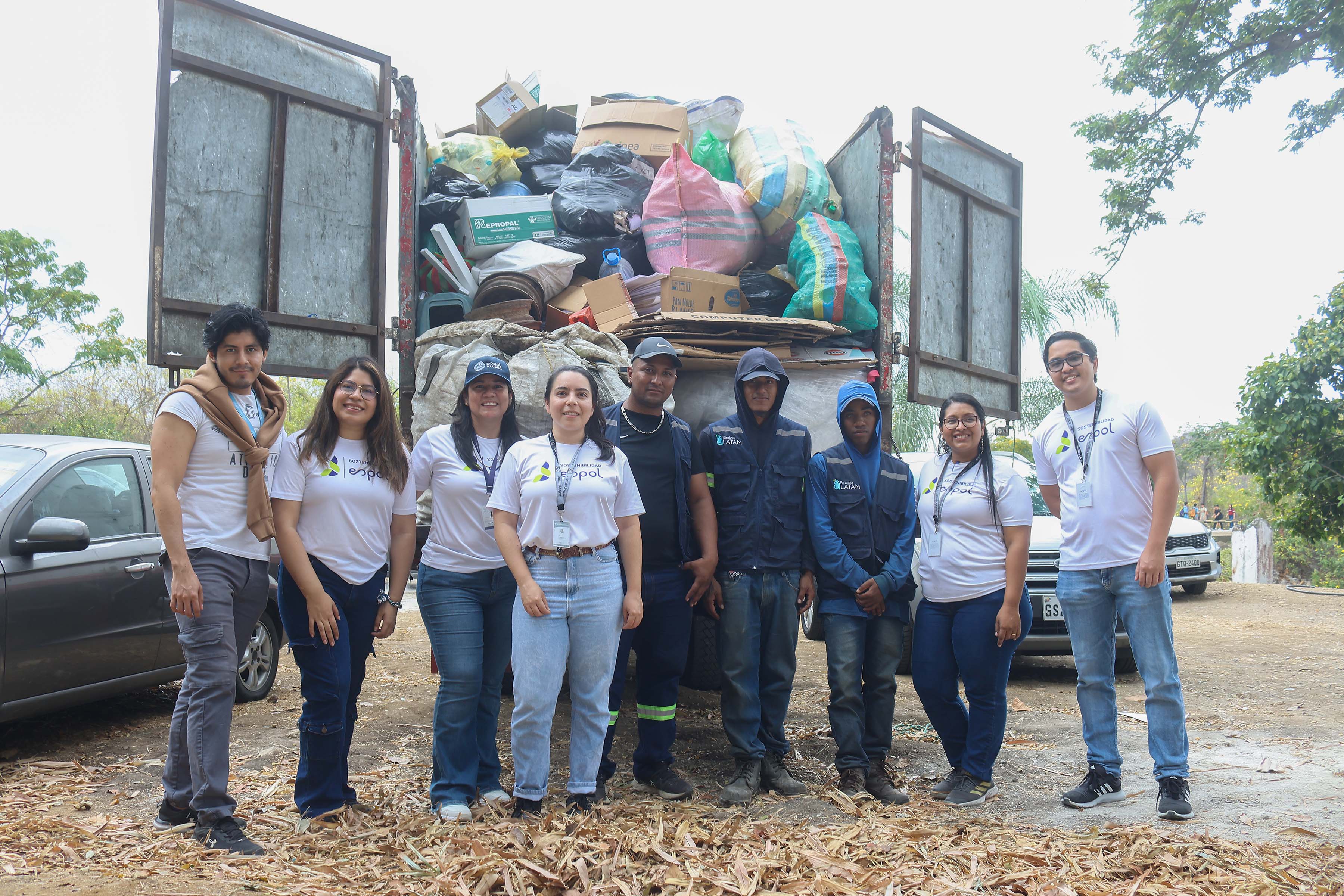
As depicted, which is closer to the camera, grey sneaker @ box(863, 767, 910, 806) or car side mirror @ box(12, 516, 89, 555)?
grey sneaker @ box(863, 767, 910, 806)

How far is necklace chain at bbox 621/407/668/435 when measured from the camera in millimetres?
3770

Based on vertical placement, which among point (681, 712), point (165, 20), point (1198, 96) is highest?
point (1198, 96)

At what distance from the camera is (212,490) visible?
3119 mm

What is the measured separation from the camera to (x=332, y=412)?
3303 millimetres

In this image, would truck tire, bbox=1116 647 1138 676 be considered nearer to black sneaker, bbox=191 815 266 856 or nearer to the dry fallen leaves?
the dry fallen leaves

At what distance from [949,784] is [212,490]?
9.85 feet

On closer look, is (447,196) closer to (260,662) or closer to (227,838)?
(260,662)

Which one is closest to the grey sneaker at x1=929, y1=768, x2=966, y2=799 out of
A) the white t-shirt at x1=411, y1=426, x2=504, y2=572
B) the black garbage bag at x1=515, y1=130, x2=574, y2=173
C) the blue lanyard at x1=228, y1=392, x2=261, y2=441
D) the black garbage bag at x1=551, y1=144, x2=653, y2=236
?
the white t-shirt at x1=411, y1=426, x2=504, y2=572

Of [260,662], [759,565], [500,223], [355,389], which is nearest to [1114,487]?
[759,565]

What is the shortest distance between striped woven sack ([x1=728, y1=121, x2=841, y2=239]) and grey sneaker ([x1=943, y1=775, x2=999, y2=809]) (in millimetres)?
2795

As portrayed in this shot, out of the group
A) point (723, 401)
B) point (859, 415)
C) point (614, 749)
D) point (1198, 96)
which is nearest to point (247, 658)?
point (614, 749)

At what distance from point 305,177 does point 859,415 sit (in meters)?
2.82

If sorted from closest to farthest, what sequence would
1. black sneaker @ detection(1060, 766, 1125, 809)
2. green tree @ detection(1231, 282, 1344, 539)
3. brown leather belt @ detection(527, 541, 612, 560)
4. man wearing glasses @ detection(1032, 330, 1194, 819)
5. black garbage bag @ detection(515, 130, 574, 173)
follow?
brown leather belt @ detection(527, 541, 612, 560) → man wearing glasses @ detection(1032, 330, 1194, 819) → black sneaker @ detection(1060, 766, 1125, 809) → black garbage bag @ detection(515, 130, 574, 173) → green tree @ detection(1231, 282, 1344, 539)

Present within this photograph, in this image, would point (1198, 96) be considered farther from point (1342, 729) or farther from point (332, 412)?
point (332, 412)
